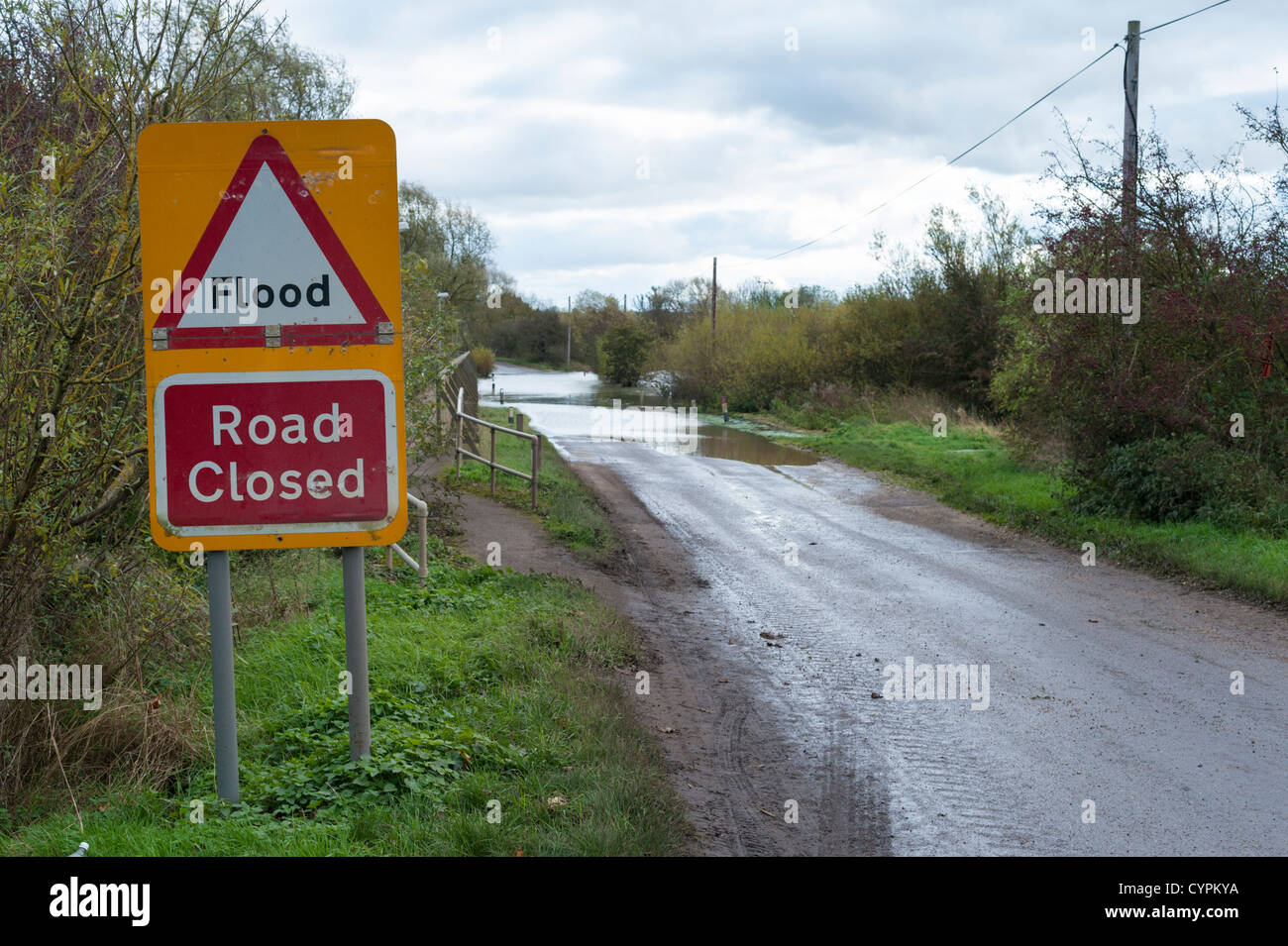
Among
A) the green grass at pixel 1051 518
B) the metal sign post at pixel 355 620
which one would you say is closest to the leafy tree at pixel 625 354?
the green grass at pixel 1051 518

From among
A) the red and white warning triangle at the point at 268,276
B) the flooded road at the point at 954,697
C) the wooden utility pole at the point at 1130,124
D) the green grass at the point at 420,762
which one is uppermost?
the wooden utility pole at the point at 1130,124

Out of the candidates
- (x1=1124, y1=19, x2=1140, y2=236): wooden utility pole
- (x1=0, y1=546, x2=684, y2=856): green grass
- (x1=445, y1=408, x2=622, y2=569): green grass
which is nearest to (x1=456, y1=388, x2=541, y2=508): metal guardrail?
(x1=445, y1=408, x2=622, y2=569): green grass

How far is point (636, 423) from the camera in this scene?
35750 mm

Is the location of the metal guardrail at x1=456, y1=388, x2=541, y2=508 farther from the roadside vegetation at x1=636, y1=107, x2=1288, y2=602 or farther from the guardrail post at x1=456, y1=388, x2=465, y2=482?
the roadside vegetation at x1=636, y1=107, x2=1288, y2=602

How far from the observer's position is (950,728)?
6.27 metres

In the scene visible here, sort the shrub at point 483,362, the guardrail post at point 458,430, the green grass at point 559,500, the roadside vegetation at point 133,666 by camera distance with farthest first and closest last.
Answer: the shrub at point 483,362
the guardrail post at point 458,430
the green grass at point 559,500
the roadside vegetation at point 133,666

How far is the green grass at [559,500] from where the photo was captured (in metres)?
12.2

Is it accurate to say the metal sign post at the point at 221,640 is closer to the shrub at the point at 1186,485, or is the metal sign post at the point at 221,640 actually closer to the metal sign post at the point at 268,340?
the metal sign post at the point at 268,340

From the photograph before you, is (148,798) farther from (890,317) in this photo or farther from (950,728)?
(890,317)

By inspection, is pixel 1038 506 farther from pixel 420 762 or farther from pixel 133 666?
pixel 133 666

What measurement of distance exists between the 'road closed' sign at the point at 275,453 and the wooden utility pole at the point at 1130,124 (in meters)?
12.0

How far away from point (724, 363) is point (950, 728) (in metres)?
37.8

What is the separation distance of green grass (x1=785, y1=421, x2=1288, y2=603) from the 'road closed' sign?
864cm
